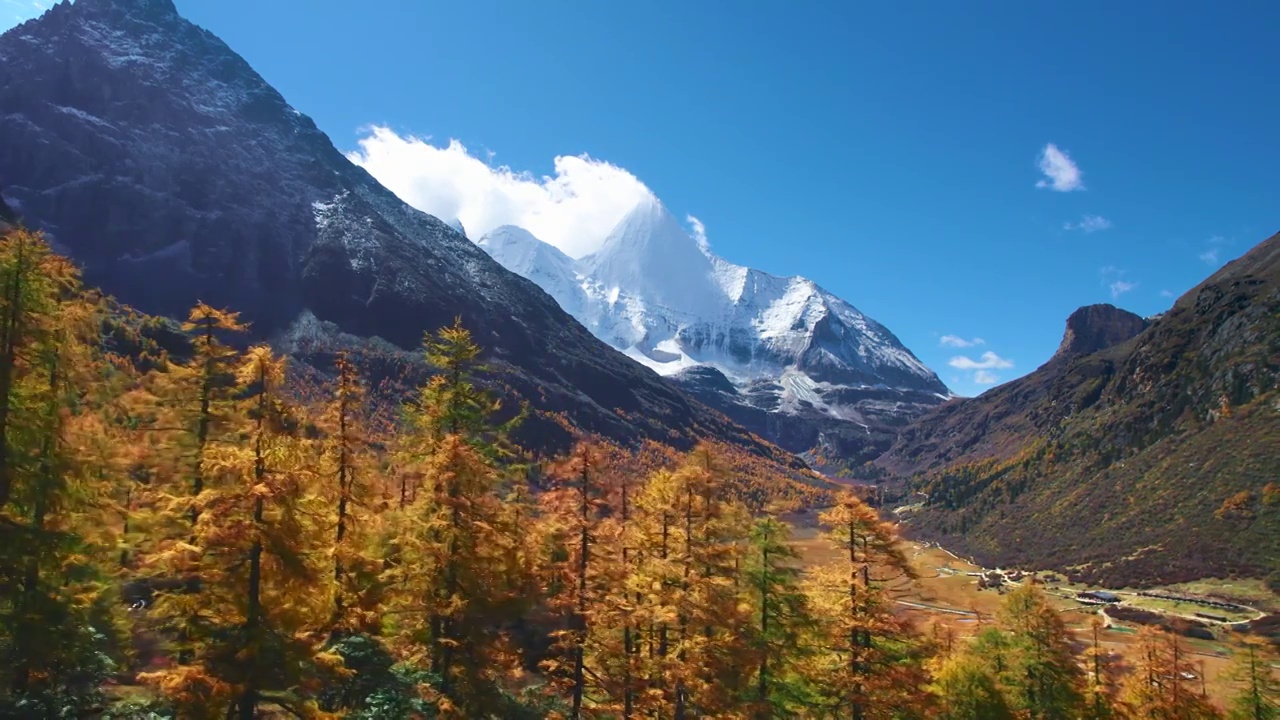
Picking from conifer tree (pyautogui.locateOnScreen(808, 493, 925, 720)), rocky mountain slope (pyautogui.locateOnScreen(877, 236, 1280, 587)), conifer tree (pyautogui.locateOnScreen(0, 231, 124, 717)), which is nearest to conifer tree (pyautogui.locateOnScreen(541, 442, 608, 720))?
conifer tree (pyautogui.locateOnScreen(808, 493, 925, 720))

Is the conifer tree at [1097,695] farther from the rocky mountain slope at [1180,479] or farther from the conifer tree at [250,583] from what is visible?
the rocky mountain slope at [1180,479]

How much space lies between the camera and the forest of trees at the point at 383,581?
1800 centimetres

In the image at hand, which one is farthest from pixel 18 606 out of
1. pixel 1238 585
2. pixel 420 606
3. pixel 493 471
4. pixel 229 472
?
pixel 1238 585

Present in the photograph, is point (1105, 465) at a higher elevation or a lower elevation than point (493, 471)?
higher

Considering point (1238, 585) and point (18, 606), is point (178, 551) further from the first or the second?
point (1238, 585)

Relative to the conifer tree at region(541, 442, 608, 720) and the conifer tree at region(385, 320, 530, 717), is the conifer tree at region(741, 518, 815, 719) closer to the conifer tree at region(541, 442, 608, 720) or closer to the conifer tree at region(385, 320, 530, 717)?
the conifer tree at region(541, 442, 608, 720)

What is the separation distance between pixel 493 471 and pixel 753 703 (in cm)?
1357

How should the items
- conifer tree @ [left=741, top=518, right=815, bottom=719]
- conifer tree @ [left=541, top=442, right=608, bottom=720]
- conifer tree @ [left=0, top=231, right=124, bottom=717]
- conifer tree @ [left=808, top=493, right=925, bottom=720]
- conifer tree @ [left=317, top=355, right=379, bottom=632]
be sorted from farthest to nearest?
conifer tree @ [left=741, top=518, right=815, bottom=719] < conifer tree @ [left=541, top=442, right=608, bottom=720] < conifer tree @ [left=317, top=355, right=379, bottom=632] < conifer tree @ [left=808, top=493, right=925, bottom=720] < conifer tree @ [left=0, top=231, right=124, bottom=717]

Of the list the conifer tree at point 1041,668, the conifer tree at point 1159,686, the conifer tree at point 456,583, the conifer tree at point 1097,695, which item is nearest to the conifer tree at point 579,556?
the conifer tree at point 456,583

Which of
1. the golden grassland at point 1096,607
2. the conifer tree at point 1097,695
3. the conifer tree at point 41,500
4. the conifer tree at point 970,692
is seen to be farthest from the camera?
the golden grassland at point 1096,607

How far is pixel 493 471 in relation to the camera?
2459cm

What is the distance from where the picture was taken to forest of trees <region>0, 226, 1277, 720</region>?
18.0 meters

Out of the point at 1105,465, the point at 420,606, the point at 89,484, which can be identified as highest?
the point at 1105,465

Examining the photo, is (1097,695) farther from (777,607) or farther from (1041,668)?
(777,607)
